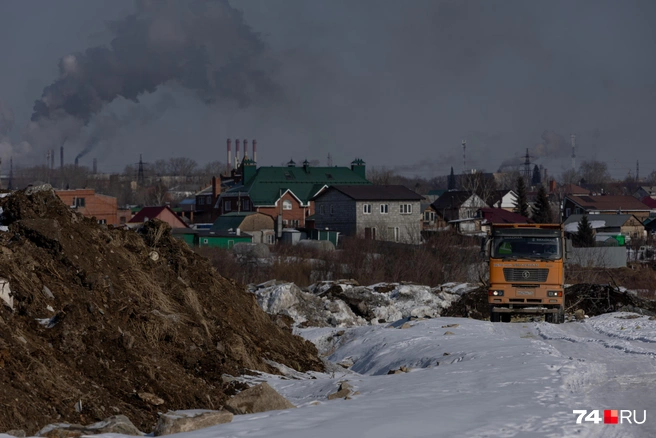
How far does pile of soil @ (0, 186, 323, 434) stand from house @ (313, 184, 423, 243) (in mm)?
63058

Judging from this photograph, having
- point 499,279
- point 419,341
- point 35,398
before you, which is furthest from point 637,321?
point 35,398

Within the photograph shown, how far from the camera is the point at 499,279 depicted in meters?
24.4

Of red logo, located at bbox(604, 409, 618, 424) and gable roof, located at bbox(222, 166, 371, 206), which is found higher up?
gable roof, located at bbox(222, 166, 371, 206)

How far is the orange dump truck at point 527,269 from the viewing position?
952 inches

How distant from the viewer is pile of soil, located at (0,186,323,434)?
11.0 m

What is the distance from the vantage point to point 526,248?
79.9 feet

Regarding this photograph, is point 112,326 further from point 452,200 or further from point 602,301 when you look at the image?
point 452,200

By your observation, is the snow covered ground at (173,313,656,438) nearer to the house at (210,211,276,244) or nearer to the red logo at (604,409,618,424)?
the red logo at (604,409,618,424)

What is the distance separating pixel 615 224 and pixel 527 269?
77.7 meters

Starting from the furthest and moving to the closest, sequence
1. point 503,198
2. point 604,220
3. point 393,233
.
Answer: point 503,198 → point 604,220 → point 393,233

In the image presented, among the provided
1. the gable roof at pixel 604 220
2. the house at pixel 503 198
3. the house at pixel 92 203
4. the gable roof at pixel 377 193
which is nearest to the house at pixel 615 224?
the gable roof at pixel 604 220

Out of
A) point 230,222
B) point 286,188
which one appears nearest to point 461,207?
point 286,188

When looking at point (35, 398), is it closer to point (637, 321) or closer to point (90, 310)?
point (90, 310)

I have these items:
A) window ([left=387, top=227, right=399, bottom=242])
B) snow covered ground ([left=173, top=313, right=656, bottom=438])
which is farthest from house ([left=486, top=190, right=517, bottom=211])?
snow covered ground ([left=173, top=313, right=656, bottom=438])
